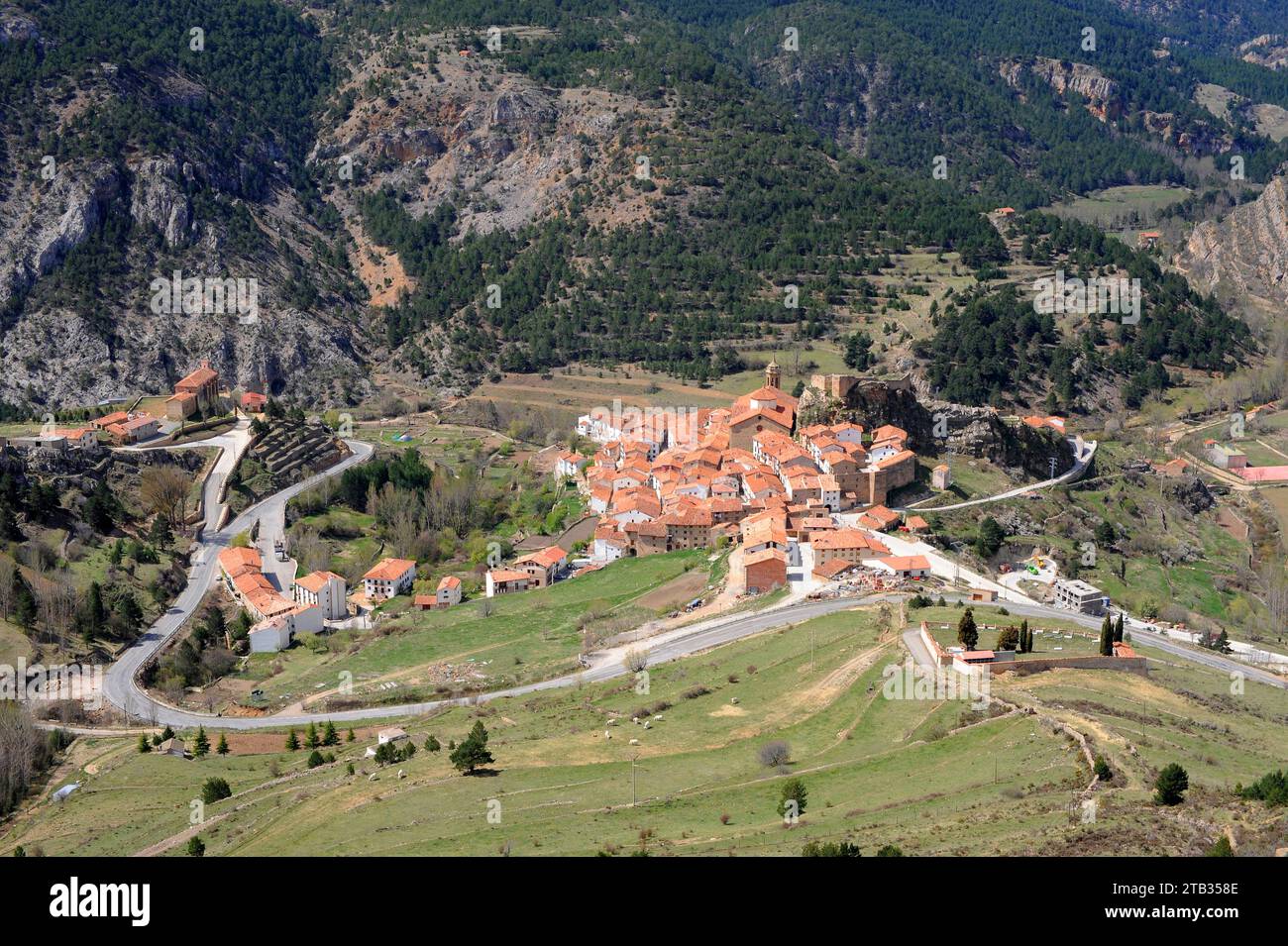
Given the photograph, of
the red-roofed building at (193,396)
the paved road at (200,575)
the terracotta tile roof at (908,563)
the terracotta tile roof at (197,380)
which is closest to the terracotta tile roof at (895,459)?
the terracotta tile roof at (908,563)

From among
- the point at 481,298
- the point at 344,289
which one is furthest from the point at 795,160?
the point at 344,289

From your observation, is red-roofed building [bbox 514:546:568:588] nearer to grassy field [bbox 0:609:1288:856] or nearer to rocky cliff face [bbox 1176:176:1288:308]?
grassy field [bbox 0:609:1288:856]

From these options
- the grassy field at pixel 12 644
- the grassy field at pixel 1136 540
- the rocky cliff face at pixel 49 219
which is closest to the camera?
the grassy field at pixel 12 644

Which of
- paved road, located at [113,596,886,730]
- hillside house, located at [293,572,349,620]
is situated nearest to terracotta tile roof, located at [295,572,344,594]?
hillside house, located at [293,572,349,620]

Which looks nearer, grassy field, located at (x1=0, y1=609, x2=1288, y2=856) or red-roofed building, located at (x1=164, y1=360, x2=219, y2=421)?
grassy field, located at (x1=0, y1=609, x2=1288, y2=856)

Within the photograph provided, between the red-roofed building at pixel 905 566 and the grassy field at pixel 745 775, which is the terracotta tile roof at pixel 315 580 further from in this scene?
the red-roofed building at pixel 905 566

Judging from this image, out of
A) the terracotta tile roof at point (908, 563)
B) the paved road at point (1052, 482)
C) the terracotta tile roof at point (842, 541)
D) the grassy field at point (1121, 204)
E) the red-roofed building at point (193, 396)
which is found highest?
the grassy field at point (1121, 204)

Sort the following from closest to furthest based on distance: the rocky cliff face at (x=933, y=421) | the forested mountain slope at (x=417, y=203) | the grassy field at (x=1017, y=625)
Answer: the grassy field at (x=1017, y=625), the rocky cliff face at (x=933, y=421), the forested mountain slope at (x=417, y=203)
